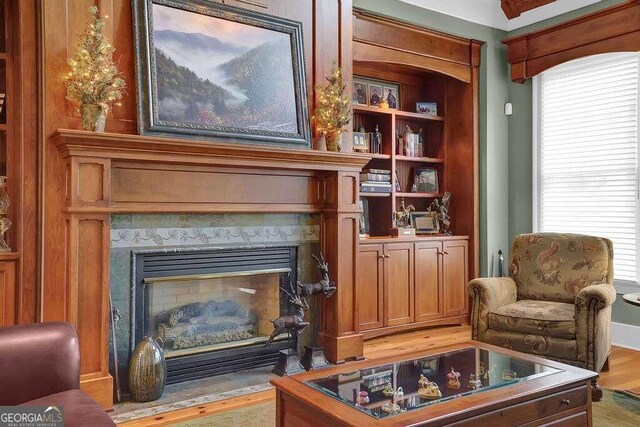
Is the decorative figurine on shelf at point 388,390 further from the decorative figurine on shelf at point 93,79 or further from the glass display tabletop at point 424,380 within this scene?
the decorative figurine on shelf at point 93,79

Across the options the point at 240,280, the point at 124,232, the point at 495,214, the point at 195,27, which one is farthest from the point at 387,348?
the point at 195,27

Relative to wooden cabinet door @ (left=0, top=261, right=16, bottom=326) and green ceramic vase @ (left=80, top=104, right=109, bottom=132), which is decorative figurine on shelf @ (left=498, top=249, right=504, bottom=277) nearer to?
green ceramic vase @ (left=80, top=104, right=109, bottom=132)

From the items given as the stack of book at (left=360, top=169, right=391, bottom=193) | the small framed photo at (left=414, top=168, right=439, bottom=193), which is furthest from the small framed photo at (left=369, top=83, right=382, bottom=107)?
the small framed photo at (left=414, top=168, right=439, bottom=193)

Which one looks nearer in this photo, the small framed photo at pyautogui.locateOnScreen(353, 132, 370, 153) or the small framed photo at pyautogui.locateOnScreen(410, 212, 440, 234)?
the small framed photo at pyautogui.locateOnScreen(353, 132, 370, 153)

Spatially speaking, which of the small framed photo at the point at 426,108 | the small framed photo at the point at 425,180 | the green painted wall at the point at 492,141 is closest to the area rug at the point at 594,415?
the green painted wall at the point at 492,141

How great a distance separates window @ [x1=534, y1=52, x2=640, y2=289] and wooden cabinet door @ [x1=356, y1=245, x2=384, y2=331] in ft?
5.97

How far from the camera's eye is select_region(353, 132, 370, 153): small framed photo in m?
5.06

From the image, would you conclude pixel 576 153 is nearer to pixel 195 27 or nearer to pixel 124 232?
pixel 195 27

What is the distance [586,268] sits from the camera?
387 cm

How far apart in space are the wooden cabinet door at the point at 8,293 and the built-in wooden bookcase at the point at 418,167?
2578mm

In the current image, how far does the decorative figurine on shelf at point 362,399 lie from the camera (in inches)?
80.5

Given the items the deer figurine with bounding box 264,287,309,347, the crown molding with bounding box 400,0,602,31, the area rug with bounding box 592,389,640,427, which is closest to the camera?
the area rug with bounding box 592,389,640,427

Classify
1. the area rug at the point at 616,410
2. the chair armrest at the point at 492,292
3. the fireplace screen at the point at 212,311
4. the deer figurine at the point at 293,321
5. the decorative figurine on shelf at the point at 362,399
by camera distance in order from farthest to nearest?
1. the chair armrest at the point at 492,292
2. the deer figurine at the point at 293,321
3. the fireplace screen at the point at 212,311
4. the area rug at the point at 616,410
5. the decorative figurine on shelf at the point at 362,399

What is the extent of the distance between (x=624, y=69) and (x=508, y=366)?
3.44 meters
